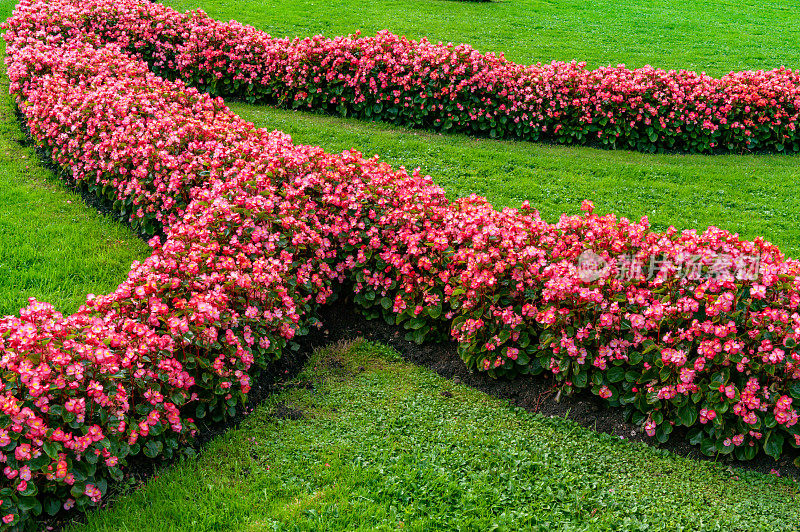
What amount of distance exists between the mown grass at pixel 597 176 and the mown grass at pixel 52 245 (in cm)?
274

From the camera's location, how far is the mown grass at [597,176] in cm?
691

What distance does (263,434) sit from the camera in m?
4.01

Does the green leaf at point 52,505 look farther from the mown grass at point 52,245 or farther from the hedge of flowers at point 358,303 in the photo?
the mown grass at point 52,245

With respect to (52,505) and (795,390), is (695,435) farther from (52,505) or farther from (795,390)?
(52,505)

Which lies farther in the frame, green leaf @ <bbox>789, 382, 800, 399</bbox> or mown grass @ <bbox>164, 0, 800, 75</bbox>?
mown grass @ <bbox>164, 0, 800, 75</bbox>

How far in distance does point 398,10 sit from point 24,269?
12058 millimetres

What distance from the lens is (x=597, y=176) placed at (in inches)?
305

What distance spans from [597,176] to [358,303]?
381 cm

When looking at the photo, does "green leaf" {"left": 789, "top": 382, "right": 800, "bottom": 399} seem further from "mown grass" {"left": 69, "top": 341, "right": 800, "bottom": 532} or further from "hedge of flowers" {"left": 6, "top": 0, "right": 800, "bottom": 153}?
"hedge of flowers" {"left": 6, "top": 0, "right": 800, "bottom": 153}

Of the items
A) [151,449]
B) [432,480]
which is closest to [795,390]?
[432,480]

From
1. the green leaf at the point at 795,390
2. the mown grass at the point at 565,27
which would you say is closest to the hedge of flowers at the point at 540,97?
the mown grass at the point at 565,27

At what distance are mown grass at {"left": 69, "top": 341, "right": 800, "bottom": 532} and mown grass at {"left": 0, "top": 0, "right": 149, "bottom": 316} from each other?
78.1 inches

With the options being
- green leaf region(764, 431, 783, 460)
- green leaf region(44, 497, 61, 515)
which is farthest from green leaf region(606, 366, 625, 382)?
green leaf region(44, 497, 61, 515)

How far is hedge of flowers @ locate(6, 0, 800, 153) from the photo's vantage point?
8633 millimetres
